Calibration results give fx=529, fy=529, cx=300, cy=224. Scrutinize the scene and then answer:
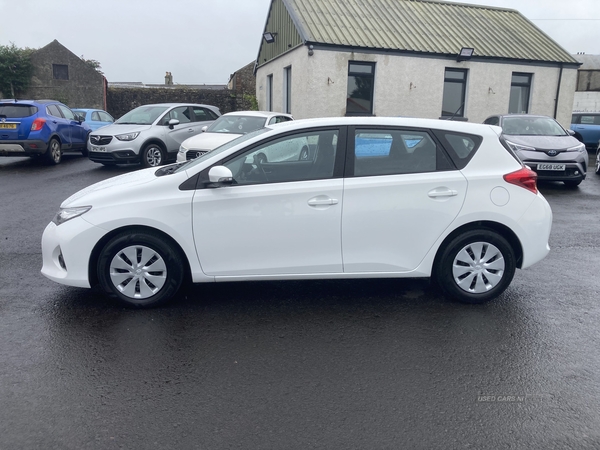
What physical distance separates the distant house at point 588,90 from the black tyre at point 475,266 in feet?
101

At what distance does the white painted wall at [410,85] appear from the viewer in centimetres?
1775

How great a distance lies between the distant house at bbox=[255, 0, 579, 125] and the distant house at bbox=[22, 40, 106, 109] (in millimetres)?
17449

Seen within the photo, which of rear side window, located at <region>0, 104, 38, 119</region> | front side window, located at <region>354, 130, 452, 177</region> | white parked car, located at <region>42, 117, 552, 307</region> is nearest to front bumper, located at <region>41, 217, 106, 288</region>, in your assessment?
white parked car, located at <region>42, 117, 552, 307</region>

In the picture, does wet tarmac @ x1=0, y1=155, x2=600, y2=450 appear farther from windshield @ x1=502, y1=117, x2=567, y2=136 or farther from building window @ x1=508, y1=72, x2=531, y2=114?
building window @ x1=508, y1=72, x2=531, y2=114

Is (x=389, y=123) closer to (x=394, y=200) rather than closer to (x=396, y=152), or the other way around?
(x=396, y=152)

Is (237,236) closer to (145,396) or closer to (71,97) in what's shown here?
(145,396)

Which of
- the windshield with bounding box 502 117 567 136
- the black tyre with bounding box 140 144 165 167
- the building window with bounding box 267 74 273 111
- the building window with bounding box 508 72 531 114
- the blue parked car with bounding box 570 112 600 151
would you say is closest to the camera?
the windshield with bounding box 502 117 567 136

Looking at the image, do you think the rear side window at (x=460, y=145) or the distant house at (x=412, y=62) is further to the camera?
the distant house at (x=412, y=62)

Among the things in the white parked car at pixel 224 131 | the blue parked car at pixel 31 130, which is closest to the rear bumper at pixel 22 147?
the blue parked car at pixel 31 130

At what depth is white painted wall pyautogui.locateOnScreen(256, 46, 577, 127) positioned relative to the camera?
17750mm

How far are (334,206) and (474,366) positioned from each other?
1.68 meters

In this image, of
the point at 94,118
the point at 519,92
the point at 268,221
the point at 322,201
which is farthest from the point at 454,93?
the point at 268,221

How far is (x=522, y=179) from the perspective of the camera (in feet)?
15.5

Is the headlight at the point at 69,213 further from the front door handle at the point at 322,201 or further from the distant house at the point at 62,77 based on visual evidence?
the distant house at the point at 62,77
